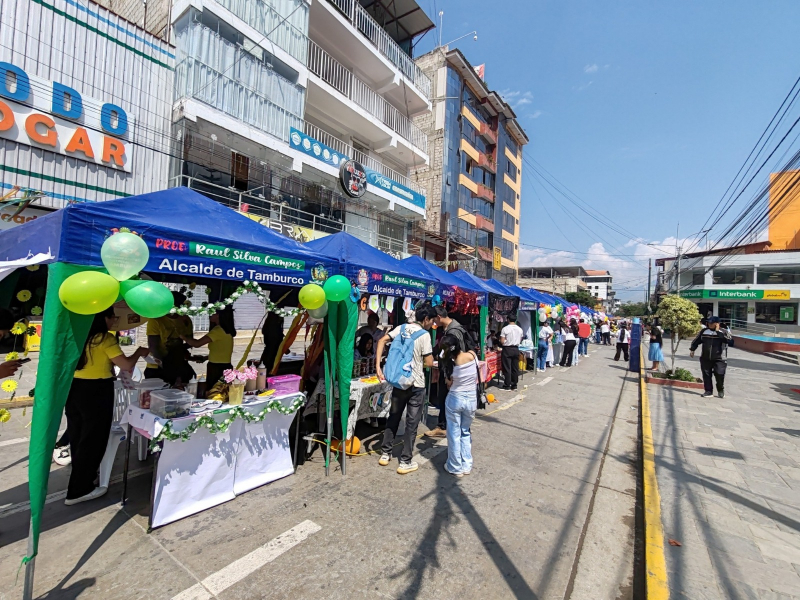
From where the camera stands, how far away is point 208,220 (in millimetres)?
3730

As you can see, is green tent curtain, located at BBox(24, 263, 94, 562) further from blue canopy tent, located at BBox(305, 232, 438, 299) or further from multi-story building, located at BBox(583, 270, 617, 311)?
multi-story building, located at BBox(583, 270, 617, 311)

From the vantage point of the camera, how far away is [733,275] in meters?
38.6

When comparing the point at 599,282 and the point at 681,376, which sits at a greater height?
the point at 599,282

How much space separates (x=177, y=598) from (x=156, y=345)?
335 cm

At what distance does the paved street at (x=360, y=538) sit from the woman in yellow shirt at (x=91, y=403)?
0.85ft

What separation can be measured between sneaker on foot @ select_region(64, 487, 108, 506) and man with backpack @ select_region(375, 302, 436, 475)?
111 inches

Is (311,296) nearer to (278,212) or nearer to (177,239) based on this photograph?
(177,239)

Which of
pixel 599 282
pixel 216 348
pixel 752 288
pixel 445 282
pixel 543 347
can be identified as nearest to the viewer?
pixel 216 348

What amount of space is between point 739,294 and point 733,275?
2555 millimetres

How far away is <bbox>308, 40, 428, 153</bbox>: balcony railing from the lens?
15680 millimetres

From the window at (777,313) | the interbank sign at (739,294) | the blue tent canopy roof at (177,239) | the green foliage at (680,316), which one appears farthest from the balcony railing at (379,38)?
the window at (777,313)

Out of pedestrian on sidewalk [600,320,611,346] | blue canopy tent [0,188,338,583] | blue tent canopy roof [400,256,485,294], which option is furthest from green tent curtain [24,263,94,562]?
pedestrian on sidewalk [600,320,611,346]

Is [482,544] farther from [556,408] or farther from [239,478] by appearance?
[556,408]

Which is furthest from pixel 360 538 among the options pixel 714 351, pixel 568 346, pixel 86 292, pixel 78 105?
pixel 568 346
